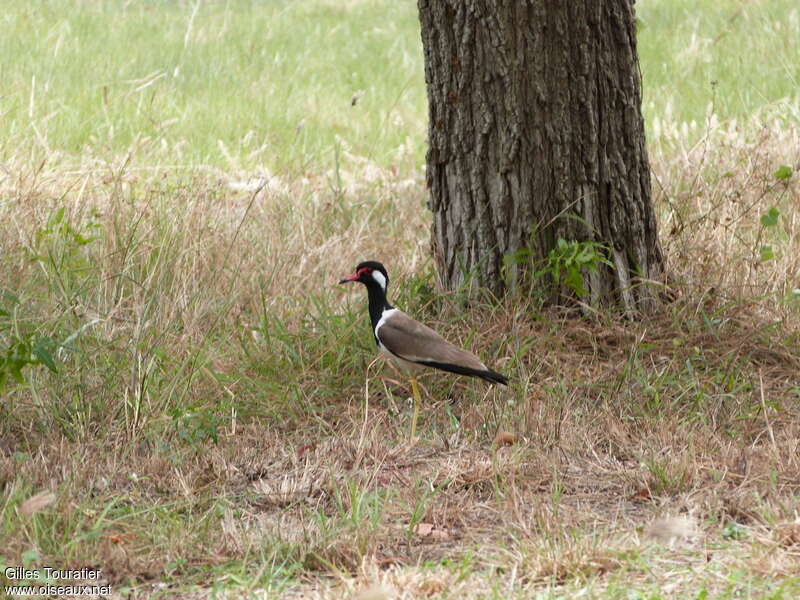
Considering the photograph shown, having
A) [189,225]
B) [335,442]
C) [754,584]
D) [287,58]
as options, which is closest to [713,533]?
[754,584]

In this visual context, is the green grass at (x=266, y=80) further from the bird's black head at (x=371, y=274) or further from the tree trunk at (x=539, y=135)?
the bird's black head at (x=371, y=274)

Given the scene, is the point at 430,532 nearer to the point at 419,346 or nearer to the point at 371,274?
the point at 419,346

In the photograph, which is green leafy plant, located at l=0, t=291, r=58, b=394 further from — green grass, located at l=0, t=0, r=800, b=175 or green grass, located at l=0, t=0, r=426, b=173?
green grass, located at l=0, t=0, r=426, b=173

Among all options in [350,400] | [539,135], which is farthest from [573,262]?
[350,400]

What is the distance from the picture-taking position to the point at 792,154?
6637mm

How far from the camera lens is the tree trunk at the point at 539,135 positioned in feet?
14.8

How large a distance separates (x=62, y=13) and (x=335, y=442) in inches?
331

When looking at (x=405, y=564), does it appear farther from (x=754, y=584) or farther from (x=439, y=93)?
(x=439, y=93)

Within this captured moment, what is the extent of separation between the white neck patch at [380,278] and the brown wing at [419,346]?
0.23m

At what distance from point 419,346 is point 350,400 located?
0.42 metres

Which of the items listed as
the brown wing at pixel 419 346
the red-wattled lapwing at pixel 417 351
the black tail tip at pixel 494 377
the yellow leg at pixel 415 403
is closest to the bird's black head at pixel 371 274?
the red-wattled lapwing at pixel 417 351

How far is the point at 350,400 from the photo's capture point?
432 centimetres

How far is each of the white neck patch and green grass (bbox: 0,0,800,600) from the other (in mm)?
Result: 328

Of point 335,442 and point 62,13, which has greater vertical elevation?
point 62,13
